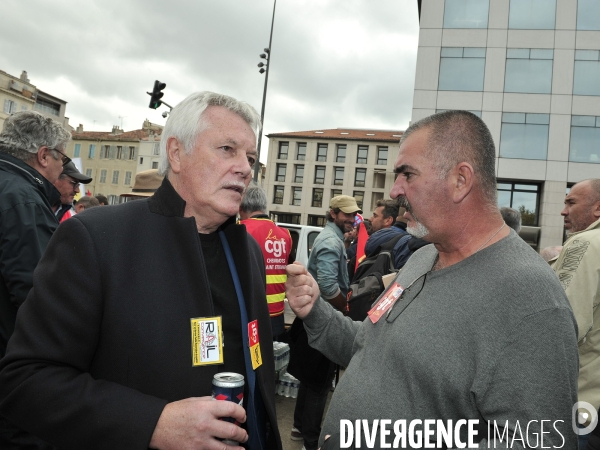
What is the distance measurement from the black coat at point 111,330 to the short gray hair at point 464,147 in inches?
40.0

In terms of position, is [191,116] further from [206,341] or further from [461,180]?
[461,180]

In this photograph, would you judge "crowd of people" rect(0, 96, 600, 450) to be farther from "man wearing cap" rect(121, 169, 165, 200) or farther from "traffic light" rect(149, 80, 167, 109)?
"traffic light" rect(149, 80, 167, 109)

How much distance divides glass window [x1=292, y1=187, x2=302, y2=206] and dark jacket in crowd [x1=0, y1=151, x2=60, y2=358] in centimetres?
6008

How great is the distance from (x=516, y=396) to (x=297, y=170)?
206 ft

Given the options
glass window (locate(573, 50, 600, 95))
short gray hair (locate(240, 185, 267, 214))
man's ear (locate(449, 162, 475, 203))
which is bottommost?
man's ear (locate(449, 162, 475, 203))

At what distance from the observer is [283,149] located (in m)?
64.7

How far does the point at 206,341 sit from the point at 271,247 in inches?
116

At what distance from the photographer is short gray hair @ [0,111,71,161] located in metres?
2.93

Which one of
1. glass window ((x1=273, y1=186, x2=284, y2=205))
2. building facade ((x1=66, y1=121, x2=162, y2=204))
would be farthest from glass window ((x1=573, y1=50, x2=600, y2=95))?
building facade ((x1=66, y1=121, x2=162, y2=204))

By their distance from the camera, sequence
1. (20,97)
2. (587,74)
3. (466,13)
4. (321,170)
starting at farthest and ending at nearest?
(321,170), (20,97), (466,13), (587,74)

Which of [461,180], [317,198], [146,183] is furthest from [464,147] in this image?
[317,198]

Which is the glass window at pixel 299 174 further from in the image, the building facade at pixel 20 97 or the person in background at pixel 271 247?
the person in background at pixel 271 247

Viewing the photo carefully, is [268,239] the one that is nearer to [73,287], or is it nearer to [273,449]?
[273,449]

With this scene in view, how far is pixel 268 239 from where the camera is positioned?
456 cm
